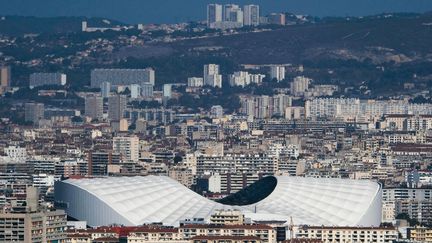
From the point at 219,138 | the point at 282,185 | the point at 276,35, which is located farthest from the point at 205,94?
the point at 282,185

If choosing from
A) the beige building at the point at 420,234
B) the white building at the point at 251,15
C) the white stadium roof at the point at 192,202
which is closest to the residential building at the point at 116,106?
the white building at the point at 251,15

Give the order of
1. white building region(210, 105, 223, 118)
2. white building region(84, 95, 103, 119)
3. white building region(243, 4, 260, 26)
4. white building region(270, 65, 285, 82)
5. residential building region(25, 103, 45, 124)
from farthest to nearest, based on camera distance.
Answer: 1. white building region(243, 4, 260, 26)
2. white building region(270, 65, 285, 82)
3. white building region(210, 105, 223, 118)
4. white building region(84, 95, 103, 119)
5. residential building region(25, 103, 45, 124)

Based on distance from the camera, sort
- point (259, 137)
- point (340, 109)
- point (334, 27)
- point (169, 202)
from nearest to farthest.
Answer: point (169, 202)
point (259, 137)
point (340, 109)
point (334, 27)

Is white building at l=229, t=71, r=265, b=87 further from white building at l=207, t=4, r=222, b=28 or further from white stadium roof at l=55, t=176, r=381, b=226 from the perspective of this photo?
white stadium roof at l=55, t=176, r=381, b=226

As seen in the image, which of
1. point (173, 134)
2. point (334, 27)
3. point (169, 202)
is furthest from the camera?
point (334, 27)

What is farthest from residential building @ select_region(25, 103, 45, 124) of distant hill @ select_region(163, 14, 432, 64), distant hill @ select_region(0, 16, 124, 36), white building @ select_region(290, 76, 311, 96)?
distant hill @ select_region(0, 16, 124, 36)

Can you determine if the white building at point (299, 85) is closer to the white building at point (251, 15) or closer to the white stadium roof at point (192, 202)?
the white building at point (251, 15)

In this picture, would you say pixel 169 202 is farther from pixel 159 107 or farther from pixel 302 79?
pixel 302 79
